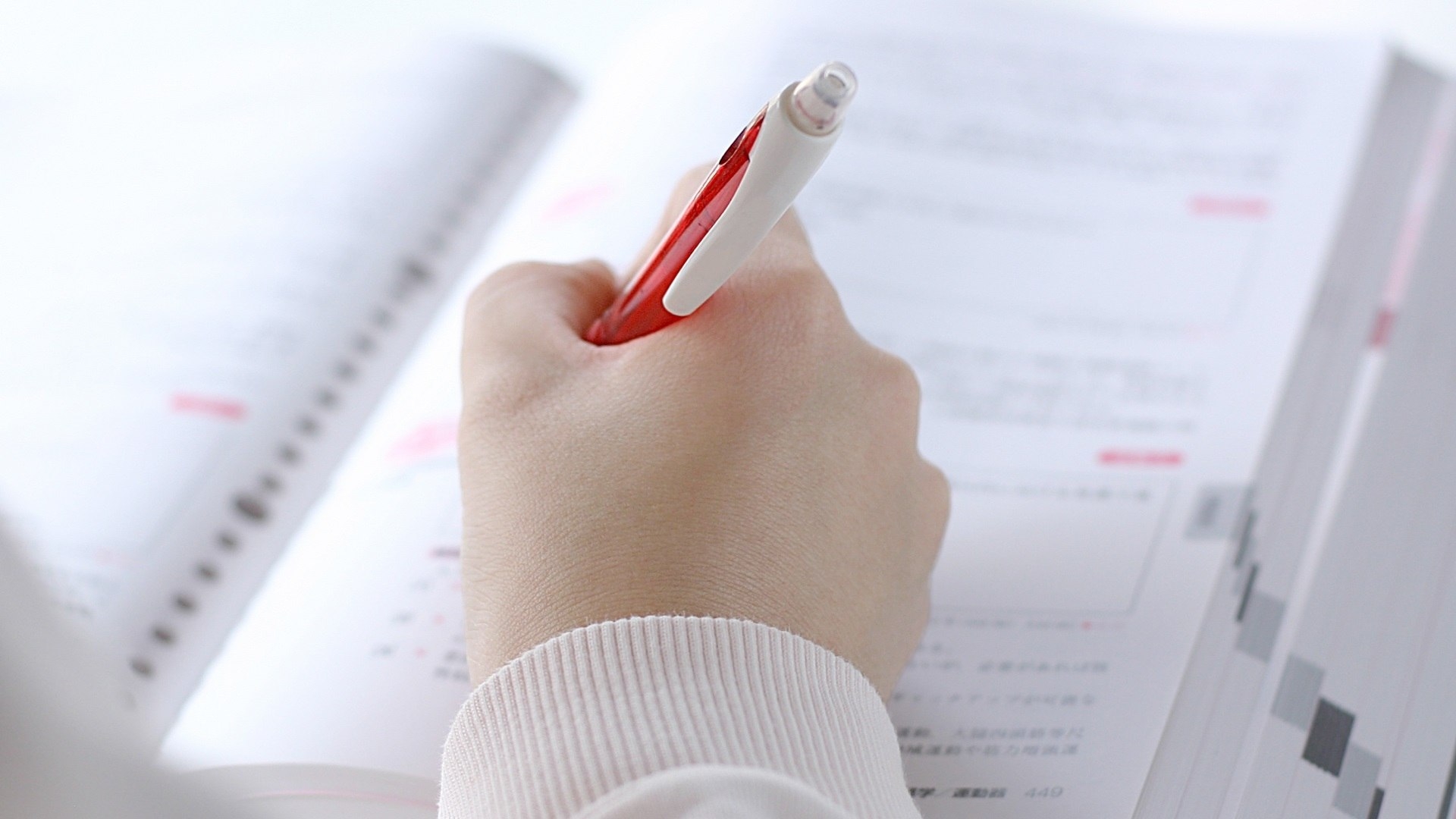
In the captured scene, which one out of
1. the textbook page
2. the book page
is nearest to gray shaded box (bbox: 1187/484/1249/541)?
the book page

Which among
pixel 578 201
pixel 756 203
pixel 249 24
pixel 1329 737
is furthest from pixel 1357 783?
pixel 249 24

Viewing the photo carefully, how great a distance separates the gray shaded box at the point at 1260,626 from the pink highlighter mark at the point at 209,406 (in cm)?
37

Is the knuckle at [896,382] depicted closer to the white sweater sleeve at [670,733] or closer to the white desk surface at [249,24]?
the white sweater sleeve at [670,733]

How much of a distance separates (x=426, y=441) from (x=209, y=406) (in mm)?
111

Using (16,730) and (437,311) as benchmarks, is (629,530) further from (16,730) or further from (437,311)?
(437,311)

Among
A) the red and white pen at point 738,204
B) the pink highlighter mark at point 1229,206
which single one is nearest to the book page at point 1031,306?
the pink highlighter mark at point 1229,206

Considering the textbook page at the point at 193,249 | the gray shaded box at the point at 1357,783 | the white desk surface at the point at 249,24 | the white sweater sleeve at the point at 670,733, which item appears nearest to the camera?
the white sweater sleeve at the point at 670,733

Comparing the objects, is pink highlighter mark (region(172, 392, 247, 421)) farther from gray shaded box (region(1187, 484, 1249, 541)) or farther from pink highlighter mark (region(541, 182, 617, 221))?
gray shaded box (region(1187, 484, 1249, 541))

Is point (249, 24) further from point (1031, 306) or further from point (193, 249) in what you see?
point (1031, 306)

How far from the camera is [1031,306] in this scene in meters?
0.49

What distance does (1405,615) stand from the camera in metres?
0.38

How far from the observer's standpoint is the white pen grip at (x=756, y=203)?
27 centimetres

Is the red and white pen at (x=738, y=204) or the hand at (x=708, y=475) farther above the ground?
the red and white pen at (x=738, y=204)

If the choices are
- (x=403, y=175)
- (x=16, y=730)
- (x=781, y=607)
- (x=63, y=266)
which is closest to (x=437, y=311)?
(x=403, y=175)
